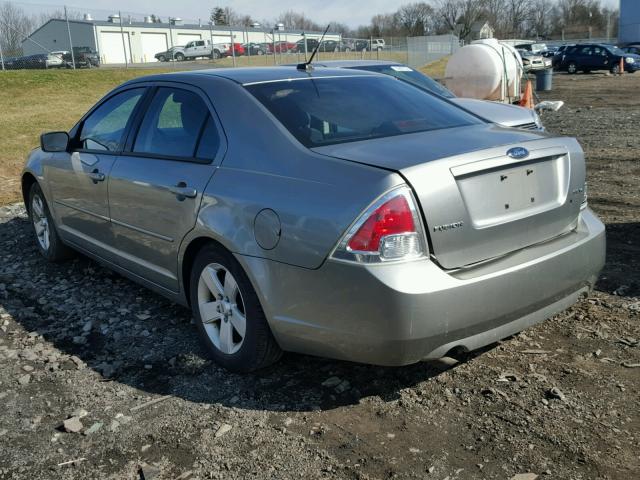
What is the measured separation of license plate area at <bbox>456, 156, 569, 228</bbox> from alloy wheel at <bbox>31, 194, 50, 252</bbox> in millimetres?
4457

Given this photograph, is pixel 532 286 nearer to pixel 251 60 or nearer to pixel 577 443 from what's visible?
pixel 577 443

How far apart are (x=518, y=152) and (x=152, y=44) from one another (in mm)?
48192

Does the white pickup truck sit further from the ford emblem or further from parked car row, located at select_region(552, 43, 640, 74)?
the ford emblem

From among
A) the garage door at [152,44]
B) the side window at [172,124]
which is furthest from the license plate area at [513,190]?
the garage door at [152,44]

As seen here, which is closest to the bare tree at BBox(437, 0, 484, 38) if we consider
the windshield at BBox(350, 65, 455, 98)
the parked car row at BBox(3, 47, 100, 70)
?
the parked car row at BBox(3, 47, 100, 70)

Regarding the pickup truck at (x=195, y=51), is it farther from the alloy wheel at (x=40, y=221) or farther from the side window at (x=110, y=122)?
the side window at (x=110, y=122)

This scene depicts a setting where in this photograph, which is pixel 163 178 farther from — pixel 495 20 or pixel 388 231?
pixel 495 20

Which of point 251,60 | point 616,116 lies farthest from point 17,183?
point 251,60

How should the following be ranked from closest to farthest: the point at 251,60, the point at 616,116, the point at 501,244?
the point at 501,244, the point at 616,116, the point at 251,60

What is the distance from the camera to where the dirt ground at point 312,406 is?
303 cm

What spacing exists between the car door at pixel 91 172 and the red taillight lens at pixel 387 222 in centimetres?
243

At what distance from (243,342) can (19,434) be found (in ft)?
3.98

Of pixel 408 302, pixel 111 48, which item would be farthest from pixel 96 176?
pixel 111 48

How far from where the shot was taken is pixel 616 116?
650 inches
